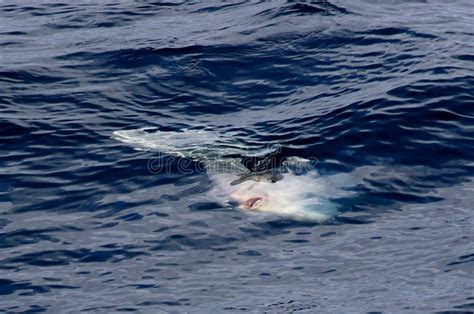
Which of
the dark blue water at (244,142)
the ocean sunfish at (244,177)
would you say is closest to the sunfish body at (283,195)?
the ocean sunfish at (244,177)

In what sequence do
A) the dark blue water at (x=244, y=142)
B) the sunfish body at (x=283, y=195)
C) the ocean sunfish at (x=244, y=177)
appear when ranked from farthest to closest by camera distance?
1. the ocean sunfish at (x=244, y=177)
2. the sunfish body at (x=283, y=195)
3. the dark blue water at (x=244, y=142)

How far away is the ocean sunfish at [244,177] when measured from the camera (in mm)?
11031

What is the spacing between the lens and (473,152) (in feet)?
41.3

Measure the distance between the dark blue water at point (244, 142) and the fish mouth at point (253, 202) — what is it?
0.62 ft

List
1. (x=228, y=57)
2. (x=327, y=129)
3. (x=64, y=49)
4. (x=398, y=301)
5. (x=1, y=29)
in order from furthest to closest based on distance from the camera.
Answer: (x=1, y=29) → (x=64, y=49) → (x=228, y=57) → (x=327, y=129) → (x=398, y=301)

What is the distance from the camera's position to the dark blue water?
362 inches

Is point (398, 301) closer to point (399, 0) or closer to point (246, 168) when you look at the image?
point (246, 168)

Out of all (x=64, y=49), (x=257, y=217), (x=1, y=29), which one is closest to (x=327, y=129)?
(x=257, y=217)

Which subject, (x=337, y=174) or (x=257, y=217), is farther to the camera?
(x=337, y=174)

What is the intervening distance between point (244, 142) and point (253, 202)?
2.16 metres

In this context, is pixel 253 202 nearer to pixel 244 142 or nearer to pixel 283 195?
pixel 283 195

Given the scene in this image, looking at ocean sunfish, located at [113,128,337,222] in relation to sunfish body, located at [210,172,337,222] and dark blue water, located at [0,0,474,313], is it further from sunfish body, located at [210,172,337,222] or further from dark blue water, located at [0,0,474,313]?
dark blue water, located at [0,0,474,313]

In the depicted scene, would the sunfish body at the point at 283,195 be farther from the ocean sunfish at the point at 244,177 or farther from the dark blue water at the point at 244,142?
the dark blue water at the point at 244,142

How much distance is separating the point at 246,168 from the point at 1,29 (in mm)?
9981
